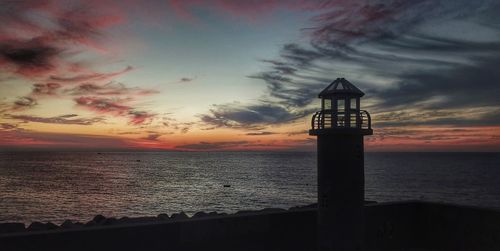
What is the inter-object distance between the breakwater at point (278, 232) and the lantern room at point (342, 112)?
10.7 feet

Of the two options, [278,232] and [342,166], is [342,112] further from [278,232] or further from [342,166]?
[278,232]

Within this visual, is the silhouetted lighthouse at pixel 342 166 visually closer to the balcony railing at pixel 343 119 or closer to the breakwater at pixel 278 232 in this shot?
the balcony railing at pixel 343 119

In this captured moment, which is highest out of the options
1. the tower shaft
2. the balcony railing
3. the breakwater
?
the balcony railing

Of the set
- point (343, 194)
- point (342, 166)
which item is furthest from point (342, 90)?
point (343, 194)

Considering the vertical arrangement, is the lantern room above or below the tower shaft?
above

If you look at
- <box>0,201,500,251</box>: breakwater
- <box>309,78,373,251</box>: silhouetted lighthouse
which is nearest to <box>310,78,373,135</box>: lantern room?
<box>309,78,373,251</box>: silhouetted lighthouse

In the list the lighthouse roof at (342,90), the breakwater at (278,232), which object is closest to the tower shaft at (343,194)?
the lighthouse roof at (342,90)

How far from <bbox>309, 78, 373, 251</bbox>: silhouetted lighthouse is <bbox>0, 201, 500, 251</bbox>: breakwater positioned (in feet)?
7.36

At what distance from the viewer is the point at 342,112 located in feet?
28.2

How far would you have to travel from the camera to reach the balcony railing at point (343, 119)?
8.58 m

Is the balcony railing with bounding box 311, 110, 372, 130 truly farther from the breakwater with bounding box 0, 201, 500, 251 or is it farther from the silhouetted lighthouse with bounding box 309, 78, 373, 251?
the breakwater with bounding box 0, 201, 500, 251

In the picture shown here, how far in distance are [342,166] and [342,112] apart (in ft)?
3.56

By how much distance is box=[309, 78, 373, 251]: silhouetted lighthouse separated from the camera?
8.50 m

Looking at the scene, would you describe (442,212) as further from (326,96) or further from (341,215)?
(326,96)
